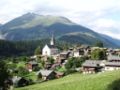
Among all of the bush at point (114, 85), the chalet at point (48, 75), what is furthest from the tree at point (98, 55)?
the bush at point (114, 85)

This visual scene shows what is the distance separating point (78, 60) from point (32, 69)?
1986cm

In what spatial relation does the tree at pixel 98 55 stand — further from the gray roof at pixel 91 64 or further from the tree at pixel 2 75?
the tree at pixel 2 75

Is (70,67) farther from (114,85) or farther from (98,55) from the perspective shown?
(114,85)

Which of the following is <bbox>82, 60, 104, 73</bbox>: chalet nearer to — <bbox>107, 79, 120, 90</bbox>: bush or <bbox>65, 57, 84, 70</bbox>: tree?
<bbox>65, 57, 84, 70</bbox>: tree

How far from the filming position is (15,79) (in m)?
96.5

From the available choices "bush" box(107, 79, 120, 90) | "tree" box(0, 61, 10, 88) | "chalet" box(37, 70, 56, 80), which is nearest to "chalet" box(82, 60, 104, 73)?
"chalet" box(37, 70, 56, 80)

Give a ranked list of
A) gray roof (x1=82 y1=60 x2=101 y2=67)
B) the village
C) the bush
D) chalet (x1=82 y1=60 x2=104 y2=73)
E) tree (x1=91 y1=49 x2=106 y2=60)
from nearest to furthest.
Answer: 1. the bush
2. the village
3. chalet (x1=82 y1=60 x2=104 y2=73)
4. gray roof (x1=82 y1=60 x2=101 y2=67)
5. tree (x1=91 y1=49 x2=106 y2=60)

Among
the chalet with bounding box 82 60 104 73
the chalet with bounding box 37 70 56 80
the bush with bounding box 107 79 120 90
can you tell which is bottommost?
the chalet with bounding box 37 70 56 80

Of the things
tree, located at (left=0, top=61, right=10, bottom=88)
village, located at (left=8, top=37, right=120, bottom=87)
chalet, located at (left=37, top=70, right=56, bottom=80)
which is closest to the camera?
tree, located at (left=0, top=61, right=10, bottom=88)

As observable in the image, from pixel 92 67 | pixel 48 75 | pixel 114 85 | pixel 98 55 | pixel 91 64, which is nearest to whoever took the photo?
pixel 114 85

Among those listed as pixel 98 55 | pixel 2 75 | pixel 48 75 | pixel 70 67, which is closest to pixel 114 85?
pixel 2 75

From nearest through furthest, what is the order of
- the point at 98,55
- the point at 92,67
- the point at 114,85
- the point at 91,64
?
the point at 114,85 → the point at 92,67 → the point at 91,64 → the point at 98,55

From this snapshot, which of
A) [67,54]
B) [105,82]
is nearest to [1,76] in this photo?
[105,82]

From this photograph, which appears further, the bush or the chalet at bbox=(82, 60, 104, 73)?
the chalet at bbox=(82, 60, 104, 73)
